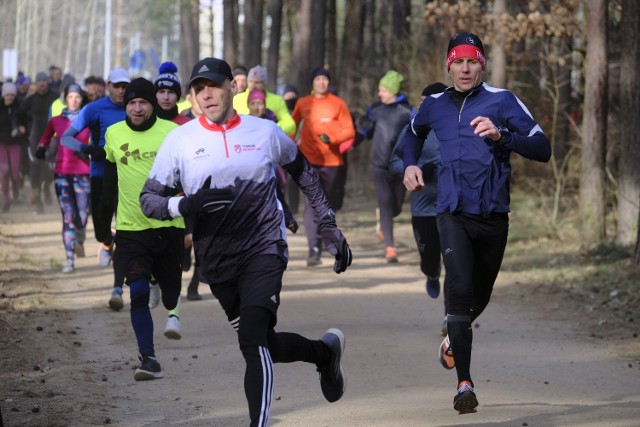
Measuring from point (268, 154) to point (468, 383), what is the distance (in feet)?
5.44

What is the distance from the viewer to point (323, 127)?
1647 centimetres

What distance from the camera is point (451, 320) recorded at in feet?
25.1

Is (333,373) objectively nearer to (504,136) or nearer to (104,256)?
(504,136)

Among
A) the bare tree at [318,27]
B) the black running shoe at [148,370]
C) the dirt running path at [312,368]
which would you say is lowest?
the dirt running path at [312,368]

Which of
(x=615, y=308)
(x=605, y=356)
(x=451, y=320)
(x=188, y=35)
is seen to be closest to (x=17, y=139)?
(x=615, y=308)

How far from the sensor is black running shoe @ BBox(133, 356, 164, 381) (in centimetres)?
902

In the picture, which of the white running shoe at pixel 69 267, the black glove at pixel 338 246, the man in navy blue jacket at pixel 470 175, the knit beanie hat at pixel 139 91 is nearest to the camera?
the black glove at pixel 338 246

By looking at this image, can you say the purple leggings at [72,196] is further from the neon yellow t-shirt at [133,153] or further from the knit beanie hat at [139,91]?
the knit beanie hat at [139,91]

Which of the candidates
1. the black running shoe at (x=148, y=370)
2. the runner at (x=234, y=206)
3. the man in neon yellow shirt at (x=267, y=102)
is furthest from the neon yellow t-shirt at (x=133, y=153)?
the man in neon yellow shirt at (x=267, y=102)

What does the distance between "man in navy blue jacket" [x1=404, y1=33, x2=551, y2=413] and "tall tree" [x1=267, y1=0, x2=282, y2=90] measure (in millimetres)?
28595

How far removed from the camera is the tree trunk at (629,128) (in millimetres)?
15922

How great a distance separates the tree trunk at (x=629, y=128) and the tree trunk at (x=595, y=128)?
27.9 inches

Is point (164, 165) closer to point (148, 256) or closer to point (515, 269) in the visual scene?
point (148, 256)

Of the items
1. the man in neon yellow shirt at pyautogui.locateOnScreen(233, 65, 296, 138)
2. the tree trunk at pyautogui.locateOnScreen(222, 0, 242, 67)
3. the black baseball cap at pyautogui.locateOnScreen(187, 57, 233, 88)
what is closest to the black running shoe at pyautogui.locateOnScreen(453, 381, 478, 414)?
the black baseball cap at pyautogui.locateOnScreen(187, 57, 233, 88)
